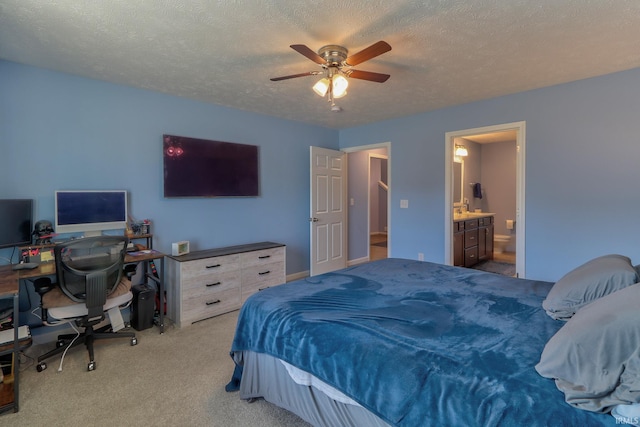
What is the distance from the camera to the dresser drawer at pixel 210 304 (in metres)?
3.22

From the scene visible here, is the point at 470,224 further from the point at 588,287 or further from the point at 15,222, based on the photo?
the point at 15,222

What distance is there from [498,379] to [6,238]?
11.0 feet

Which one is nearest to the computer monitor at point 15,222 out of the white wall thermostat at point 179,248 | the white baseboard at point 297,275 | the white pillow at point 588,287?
the white wall thermostat at point 179,248

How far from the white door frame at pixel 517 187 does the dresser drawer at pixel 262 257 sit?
2193 millimetres

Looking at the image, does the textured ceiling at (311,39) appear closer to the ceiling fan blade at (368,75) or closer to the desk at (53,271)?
the ceiling fan blade at (368,75)

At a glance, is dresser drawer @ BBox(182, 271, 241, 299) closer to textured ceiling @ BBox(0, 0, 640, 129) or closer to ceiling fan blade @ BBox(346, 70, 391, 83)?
textured ceiling @ BBox(0, 0, 640, 129)

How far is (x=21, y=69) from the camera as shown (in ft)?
8.87

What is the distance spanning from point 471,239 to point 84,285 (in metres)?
4.94

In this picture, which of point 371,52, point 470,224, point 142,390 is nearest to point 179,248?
point 142,390

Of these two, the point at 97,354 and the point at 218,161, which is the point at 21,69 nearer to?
the point at 218,161

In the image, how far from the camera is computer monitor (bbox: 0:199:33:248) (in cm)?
246

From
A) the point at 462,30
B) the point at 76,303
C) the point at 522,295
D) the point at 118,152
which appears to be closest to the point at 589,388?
the point at 522,295

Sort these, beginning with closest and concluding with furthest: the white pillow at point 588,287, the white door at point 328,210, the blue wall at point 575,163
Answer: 1. the white pillow at point 588,287
2. the blue wall at point 575,163
3. the white door at point 328,210

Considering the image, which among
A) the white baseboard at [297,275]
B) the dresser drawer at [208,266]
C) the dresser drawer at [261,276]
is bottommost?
the white baseboard at [297,275]
